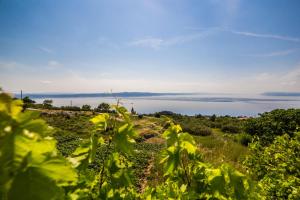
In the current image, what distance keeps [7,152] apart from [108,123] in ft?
4.20

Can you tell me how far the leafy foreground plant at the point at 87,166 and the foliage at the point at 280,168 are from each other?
2.12 meters

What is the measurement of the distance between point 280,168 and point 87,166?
12.9 feet

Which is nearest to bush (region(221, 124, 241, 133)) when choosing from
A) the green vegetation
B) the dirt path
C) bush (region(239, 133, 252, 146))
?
bush (region(239, 133, 252, 146))

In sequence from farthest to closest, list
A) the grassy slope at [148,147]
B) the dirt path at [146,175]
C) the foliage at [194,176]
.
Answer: the grassy slope at [148,147], the dirt path at [146,175], the foliage at [194,176]

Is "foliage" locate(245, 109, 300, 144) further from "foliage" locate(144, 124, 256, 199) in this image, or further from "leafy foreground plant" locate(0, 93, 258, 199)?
"leafy foreground plant" locate(0, 93, 258, 199)

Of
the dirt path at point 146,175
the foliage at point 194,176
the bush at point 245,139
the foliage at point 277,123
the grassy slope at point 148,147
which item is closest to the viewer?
the foliage at point 194,176

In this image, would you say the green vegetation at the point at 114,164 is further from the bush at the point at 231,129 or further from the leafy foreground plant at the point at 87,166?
the bush at the point at 231,129

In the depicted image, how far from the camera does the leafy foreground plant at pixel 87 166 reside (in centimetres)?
77

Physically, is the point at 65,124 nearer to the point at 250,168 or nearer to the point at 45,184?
the point at 250,168

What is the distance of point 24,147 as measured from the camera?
0.78 m

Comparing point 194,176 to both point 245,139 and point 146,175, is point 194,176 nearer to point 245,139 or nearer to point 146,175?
point 146,175

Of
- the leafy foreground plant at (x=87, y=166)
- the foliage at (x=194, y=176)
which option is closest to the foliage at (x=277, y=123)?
the foliage at (x=194, y=176)

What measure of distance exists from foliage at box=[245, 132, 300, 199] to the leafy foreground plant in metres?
2.12

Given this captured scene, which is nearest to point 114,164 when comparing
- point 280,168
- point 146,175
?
point 280,168
